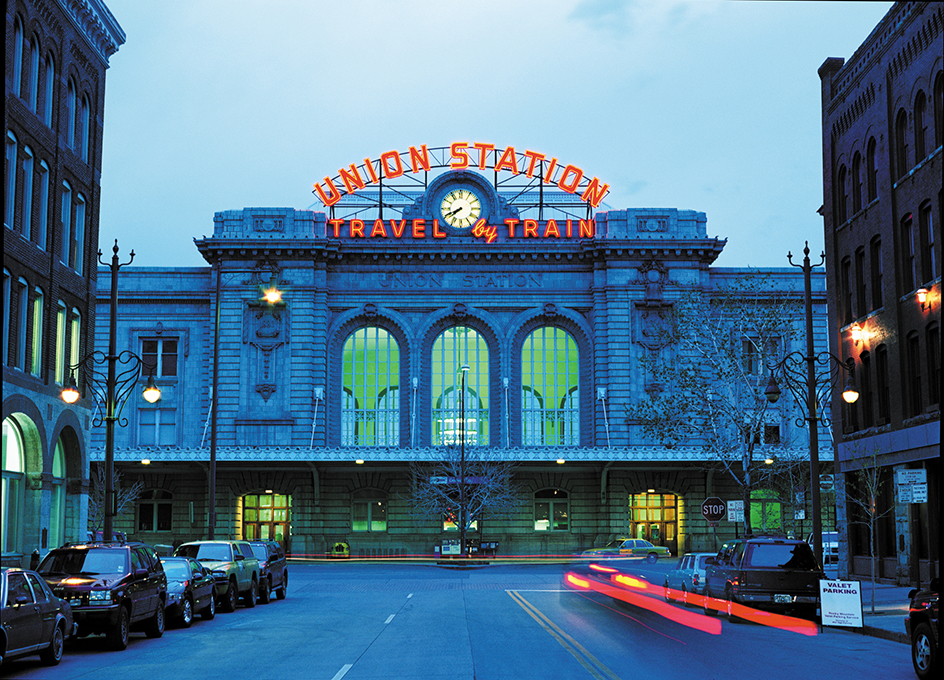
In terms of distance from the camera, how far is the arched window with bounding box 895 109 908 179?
3497cm

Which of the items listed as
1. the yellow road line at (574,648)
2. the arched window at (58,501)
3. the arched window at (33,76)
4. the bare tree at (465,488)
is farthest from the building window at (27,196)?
the bare tree at (465,488)

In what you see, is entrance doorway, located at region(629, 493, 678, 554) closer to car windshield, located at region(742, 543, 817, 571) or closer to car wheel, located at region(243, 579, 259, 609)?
car wheel, located at region(243, 579, 259, 609)

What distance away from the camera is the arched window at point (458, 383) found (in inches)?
2746

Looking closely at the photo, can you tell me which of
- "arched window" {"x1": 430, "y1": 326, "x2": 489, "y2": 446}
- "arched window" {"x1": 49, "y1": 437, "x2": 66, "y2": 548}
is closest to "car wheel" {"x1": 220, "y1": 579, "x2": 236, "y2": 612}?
"arched window" {"x1": 49, "y1": 437, "x2": 66, "y2": 548}

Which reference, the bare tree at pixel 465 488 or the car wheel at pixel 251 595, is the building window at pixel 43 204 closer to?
the car wheel at pixel 251 595

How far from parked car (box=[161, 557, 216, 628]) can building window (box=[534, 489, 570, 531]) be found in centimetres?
4248

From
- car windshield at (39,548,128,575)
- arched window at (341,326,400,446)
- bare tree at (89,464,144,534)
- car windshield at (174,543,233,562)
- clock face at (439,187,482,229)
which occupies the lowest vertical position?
car windshield at (174,543,233,562)

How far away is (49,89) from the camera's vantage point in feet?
113

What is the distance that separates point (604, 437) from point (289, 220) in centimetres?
2376

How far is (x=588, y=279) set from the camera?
69688 millimetres

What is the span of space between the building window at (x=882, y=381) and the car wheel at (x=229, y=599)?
21.7 m

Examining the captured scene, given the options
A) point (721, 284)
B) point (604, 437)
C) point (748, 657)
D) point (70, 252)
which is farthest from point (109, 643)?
point (721, 284)

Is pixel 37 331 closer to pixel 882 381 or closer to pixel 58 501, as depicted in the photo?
pixel 58 501

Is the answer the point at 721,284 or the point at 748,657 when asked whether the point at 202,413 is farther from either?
the point at 748,657
